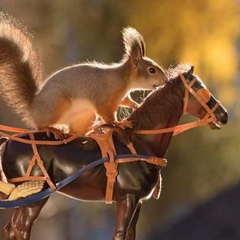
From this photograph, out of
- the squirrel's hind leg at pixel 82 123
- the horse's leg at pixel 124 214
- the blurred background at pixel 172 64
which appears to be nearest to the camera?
the horse's leg at pixel 124 214

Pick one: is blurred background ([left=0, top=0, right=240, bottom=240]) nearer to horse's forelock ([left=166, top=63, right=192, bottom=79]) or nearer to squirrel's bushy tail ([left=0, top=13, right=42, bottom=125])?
squirrel's bushy tail ([left=0, top=13, right=42, bottom=125])

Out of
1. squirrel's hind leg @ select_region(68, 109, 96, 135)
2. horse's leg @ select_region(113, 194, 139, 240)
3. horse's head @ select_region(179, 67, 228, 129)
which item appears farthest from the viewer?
squirrel's hind leg @ select_region(68, 109, 96, 135)

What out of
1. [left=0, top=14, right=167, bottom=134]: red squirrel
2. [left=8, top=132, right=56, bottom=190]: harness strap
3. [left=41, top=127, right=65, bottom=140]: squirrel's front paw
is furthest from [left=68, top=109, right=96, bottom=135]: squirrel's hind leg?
[left=8, top=132, right=56, bottom=190]: harness strap

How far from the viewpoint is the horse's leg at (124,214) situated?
3.37m

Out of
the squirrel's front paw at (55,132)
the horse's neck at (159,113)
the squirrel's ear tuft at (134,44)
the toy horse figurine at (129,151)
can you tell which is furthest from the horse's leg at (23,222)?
the squirrel's ear tuft at (134,44)

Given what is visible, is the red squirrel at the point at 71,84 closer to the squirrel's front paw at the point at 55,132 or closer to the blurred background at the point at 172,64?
the squirrel's front paw at the point at 55,132

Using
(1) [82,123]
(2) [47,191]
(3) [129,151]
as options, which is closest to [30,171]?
(2) [47,191]

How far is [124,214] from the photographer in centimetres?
338

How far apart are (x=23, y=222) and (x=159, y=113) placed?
74 centimetres

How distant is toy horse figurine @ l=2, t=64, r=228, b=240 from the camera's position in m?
3.46

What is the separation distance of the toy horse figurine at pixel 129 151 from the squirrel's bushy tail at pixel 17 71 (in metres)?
0.19

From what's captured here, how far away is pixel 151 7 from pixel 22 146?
370 centimetres

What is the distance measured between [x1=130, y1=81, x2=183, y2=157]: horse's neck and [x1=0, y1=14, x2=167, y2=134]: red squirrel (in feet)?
0.29

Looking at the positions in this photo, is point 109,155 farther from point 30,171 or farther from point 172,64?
point 172,64
